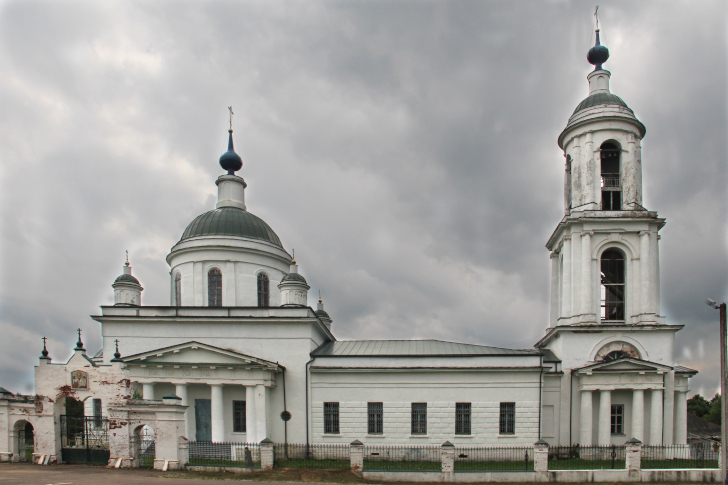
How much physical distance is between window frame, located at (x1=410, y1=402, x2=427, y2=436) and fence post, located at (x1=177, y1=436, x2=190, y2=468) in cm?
938

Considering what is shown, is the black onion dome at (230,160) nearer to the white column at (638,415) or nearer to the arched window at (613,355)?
the arched window at (613,355)

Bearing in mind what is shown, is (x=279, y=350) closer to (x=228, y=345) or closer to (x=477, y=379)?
(x=228, y=345)

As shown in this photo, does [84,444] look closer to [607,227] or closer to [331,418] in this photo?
[331,418]

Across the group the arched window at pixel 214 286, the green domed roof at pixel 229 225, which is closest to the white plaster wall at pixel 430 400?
the arched window at pixel 214 286

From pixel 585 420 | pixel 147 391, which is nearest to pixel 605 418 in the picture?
pixel 585 420

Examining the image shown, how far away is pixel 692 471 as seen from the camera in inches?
672

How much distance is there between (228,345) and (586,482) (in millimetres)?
14854

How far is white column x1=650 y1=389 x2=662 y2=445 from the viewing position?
72.1 ft

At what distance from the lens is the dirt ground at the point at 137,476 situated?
14500 mm

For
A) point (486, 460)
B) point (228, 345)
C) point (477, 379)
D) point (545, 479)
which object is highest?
point (228, 345)

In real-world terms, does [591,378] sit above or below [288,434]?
above

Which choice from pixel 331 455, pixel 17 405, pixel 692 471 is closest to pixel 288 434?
pixel 331 455

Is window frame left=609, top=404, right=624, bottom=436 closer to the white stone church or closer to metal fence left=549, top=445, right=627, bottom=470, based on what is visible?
the white stone church

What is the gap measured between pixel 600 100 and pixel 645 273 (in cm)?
849
